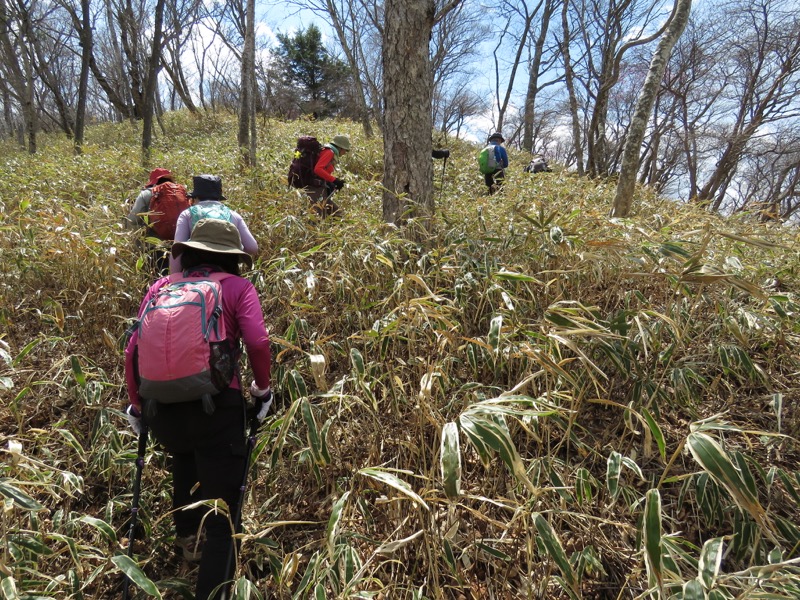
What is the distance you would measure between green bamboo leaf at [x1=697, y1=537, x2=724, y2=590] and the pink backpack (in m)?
1.64

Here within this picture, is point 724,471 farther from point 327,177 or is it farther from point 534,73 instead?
point 534,73

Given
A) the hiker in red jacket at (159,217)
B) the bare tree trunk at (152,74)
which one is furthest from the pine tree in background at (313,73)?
the hiker in red jacket at (159,217)

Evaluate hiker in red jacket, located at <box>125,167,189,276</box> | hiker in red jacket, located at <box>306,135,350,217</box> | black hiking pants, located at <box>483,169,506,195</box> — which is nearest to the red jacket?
hiker in red jacket, located at <box>306,135,350,217</box>

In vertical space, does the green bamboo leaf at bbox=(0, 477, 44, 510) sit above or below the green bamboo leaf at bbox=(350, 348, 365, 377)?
below

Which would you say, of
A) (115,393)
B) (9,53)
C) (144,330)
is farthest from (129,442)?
(9,53)

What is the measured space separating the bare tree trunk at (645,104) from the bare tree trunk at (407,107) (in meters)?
1.99

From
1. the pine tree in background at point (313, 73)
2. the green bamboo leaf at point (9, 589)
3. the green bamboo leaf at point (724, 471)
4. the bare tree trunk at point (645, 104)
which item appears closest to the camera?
the green bamboo leaf at point (724, 471)

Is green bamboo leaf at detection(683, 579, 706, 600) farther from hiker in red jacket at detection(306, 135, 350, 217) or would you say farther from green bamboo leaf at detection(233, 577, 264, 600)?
hiker in red jacket at detection(306, 135, 350, 217)

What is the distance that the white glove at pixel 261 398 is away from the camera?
183 cm

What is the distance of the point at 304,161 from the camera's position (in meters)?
4.62

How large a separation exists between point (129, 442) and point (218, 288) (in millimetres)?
1400

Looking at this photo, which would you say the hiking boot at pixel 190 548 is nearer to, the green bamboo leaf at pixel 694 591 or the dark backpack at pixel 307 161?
the green bamboo leaf at pixel 694 591

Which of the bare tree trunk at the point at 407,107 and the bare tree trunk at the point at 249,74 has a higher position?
the bare tree trunk at the point at 249,74

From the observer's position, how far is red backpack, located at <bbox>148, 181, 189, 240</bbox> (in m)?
3.41
